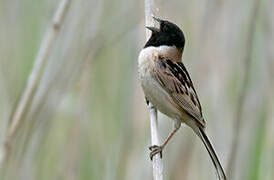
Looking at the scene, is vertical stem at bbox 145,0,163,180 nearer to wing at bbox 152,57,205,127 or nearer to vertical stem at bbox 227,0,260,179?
wing at bbox 152,57,205,127

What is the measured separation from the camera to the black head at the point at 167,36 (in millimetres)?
2719

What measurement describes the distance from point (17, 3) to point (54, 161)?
3.26 ft

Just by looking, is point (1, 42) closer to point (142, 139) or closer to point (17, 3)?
point (17, 3)

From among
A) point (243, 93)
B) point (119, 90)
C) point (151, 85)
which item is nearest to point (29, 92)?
point (151, 85)

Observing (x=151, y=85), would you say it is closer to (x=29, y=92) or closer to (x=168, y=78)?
(x=168, y=78)

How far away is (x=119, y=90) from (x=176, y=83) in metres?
0.61

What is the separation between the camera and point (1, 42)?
3.27 m

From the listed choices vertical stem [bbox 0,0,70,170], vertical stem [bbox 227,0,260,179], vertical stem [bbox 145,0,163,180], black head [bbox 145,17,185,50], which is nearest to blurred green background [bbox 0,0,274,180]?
vertical stem [bbox 227,0,260,179]

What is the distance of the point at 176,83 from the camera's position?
2.75m

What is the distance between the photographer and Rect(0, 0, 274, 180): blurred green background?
9.85 ft

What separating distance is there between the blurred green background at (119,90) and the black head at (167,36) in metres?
0.39

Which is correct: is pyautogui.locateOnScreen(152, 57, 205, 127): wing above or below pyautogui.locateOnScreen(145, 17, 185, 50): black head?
below

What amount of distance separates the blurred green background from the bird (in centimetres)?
30

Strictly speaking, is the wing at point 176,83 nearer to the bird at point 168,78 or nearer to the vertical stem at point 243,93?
the bird at point 168,78
